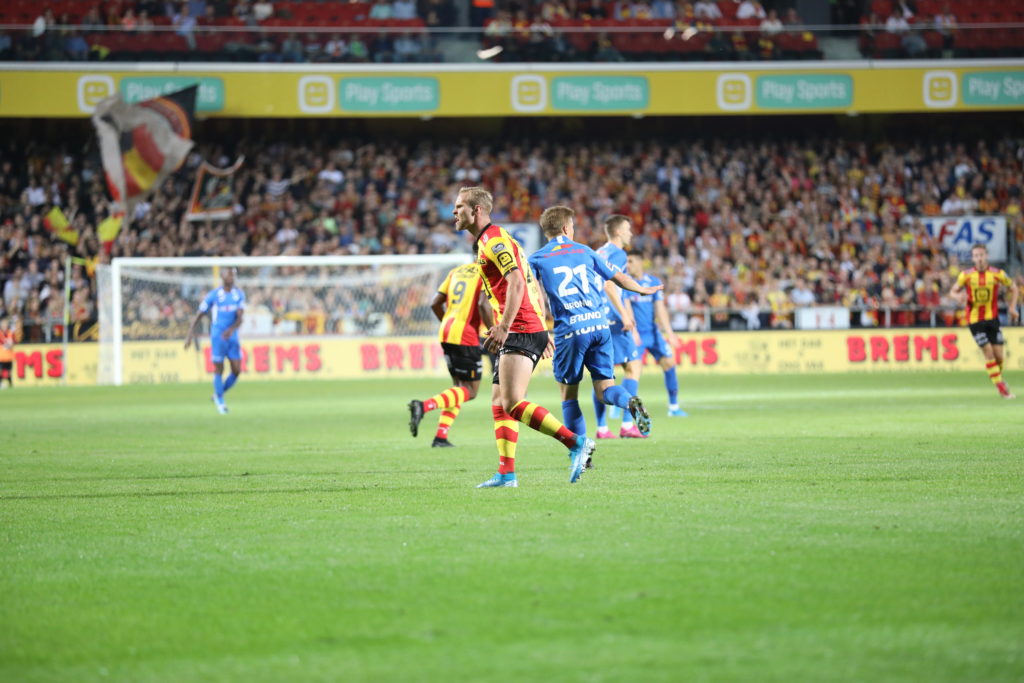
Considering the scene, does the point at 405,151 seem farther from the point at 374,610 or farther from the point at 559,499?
the point at 374,610

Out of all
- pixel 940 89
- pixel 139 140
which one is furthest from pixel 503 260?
pixel 940 89

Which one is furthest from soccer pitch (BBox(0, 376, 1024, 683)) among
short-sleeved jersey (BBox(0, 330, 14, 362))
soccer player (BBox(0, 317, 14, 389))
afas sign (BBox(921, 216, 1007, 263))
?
afas sign (BBox(921, 216, 1007, 263))

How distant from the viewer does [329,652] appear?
170 inches

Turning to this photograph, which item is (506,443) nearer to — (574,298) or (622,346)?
(574,298)

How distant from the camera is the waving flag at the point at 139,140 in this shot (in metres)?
32.0

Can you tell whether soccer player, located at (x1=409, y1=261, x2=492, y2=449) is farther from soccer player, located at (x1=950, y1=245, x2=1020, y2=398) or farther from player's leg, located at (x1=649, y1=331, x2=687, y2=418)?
soccer player, located at (x1=950, y1=245, x2=1020, y2=398)

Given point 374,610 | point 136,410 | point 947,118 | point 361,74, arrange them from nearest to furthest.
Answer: point 374,610 < point 136,410 < point 361,74 < point 947,118

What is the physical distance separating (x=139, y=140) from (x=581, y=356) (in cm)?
2445

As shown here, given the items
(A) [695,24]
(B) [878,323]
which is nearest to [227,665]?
(B) [878,323]

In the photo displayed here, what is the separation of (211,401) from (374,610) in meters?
18.5

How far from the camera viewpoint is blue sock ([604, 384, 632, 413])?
9977 millimetres

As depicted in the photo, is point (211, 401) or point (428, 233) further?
point (428, 233)

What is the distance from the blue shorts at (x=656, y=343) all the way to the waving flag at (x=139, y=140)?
1880 centimetres

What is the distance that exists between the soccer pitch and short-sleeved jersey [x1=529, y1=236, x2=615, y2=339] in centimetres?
116
